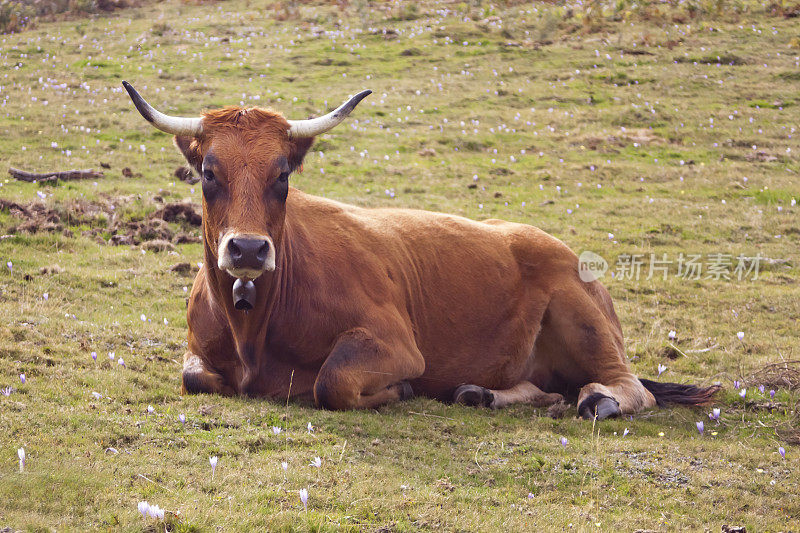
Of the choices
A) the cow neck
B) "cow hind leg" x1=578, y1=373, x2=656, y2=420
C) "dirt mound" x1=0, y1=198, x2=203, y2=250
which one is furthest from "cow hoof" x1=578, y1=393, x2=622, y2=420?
"dirt mound" x1=0, y1=198, x2=203, y2=250

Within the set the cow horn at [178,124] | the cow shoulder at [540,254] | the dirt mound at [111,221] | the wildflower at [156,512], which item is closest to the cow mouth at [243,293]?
the cow horn at [178,124]

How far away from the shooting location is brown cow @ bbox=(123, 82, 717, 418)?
24.3 ft

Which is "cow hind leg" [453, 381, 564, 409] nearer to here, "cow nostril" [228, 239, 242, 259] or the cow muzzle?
the cow muzzle

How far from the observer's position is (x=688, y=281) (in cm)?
1430

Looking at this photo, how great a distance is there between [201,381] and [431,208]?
10.1 m

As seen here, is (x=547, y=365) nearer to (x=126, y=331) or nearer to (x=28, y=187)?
Answer: (x=126, y=331)

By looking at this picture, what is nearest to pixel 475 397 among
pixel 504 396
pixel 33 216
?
pixel 504 396

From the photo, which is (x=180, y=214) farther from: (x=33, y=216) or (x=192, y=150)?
(x=192, y=150)

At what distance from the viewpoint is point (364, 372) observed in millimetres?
7570

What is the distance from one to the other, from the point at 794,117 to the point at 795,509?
73.8 ft

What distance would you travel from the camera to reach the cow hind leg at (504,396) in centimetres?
841

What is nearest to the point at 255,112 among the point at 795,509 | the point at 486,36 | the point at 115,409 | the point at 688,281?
the point at 115,409

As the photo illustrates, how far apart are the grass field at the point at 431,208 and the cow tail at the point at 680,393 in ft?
1.16

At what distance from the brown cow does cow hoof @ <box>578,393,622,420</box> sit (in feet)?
0.06
